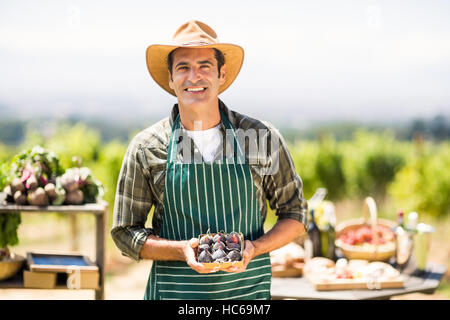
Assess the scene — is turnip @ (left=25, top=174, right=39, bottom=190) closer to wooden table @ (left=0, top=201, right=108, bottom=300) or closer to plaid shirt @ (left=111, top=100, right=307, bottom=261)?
wooden table @ (left=0, top=201, right=108, bottom=300)

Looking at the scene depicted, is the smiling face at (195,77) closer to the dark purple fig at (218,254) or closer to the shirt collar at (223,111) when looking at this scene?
the shirt collar at (223,111)

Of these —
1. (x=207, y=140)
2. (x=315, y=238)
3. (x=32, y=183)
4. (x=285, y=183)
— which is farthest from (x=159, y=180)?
(x=315, y=238)

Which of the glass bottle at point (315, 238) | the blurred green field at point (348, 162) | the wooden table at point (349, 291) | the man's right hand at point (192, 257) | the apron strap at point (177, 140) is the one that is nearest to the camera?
the man's right hand at point (192, 257)

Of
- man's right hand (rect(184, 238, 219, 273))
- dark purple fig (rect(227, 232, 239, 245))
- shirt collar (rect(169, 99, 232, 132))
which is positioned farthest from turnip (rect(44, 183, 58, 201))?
dark purple fig (rect(227, 232, 239, 245))

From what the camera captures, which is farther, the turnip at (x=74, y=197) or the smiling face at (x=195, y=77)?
the turnip at (x=74, y=197)

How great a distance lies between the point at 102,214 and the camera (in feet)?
10.3

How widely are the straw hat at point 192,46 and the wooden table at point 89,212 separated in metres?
1.15

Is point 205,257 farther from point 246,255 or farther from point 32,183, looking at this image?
point 32,183

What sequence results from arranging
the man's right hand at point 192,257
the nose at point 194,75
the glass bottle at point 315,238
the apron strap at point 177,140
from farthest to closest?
the glass bottle at point 315,238
the apron strap at point 177,140
the nose at point 194,75
the man's right hand at point 192,257

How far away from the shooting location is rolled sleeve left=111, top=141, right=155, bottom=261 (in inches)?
77.2

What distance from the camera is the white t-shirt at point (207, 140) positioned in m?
2.04

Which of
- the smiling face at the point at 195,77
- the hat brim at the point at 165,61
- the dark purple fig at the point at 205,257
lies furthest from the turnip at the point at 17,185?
the dark purple fig at the point at 205,257
